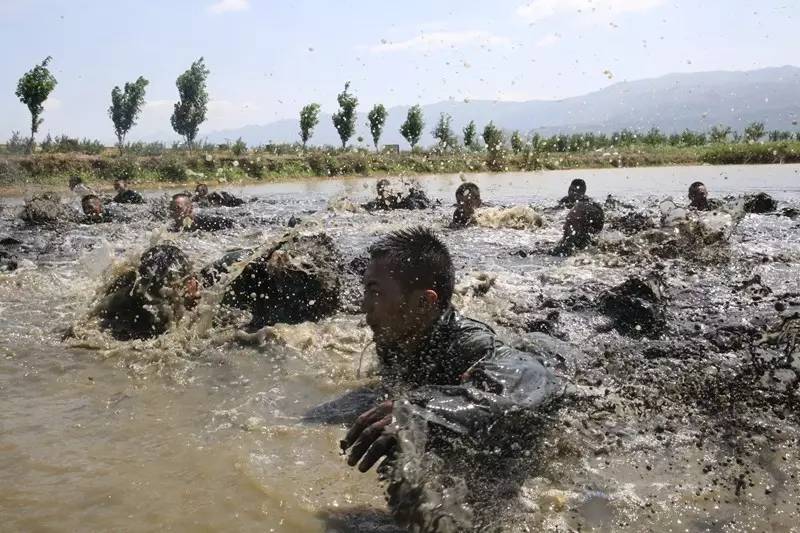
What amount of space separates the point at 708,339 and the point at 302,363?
3.39 metres

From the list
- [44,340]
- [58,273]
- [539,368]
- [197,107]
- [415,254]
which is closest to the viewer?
[539,368]

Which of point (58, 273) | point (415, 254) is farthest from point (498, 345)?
point (58, 273)

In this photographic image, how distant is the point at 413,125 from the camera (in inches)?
2119

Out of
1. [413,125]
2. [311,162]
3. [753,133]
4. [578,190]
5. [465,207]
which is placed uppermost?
[413,125]

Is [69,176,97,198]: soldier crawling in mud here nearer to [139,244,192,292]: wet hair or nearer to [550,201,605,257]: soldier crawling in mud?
[550,201,605,257]: soldier crawling in mud

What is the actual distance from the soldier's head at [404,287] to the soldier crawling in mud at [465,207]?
33.0ft

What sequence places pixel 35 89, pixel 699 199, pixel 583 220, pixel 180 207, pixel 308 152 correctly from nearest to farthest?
pixel 583 220, pixel 180 207, pixel 699 199, pixel 35 89, pixel 308 152

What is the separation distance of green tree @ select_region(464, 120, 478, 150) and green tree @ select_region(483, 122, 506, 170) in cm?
689

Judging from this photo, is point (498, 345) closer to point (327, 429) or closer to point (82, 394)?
point (327, 429)

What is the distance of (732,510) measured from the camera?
2.71 metres

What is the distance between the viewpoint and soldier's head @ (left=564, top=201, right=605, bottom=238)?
32.7 feet

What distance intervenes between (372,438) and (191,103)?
4957 centimetres

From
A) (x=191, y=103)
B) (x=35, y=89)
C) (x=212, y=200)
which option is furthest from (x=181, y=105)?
(x=212, y=200)

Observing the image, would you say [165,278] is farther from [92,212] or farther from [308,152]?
[308,152]
